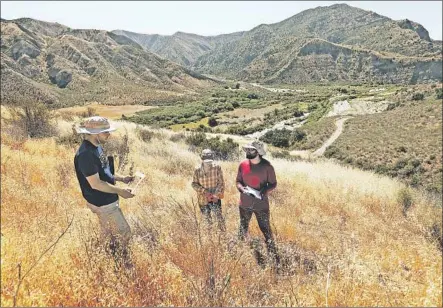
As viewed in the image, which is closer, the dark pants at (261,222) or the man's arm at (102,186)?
the man's arm at (102,186)

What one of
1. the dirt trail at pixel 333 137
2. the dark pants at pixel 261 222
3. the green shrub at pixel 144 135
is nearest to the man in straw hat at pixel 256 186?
the dark pants at pixel 261 222

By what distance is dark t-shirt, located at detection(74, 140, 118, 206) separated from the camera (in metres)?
3.63

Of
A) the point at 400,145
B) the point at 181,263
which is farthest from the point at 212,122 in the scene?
the point at 181,263

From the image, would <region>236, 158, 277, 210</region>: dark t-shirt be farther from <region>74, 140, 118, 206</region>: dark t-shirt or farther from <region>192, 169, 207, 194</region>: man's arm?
<region>74, 140, 118, 206</region>: dark t-shirt

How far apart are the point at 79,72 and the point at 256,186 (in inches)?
6261

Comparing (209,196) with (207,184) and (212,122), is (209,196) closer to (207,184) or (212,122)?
(207,184)

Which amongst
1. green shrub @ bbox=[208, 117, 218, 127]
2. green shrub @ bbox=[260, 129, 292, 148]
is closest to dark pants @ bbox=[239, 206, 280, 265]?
green shrub @ bbox=[260, 129, 292, 148]

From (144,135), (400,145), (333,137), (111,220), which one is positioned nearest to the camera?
(111,220)

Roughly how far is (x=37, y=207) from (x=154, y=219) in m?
1.58

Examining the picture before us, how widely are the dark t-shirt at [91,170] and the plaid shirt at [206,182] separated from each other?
171 cm

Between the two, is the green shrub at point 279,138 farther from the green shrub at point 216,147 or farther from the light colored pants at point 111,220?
the light colored pants at point 111,220

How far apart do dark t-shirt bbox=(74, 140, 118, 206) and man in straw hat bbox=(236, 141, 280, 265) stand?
6.41ft

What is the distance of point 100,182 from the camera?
3609 millimetres

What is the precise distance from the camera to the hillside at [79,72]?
118750 millimetres
